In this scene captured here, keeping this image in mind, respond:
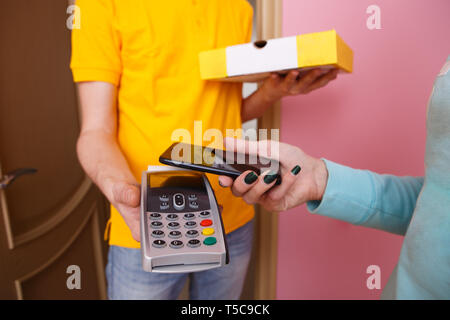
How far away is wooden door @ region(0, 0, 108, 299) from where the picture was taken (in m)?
0.60

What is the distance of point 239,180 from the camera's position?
324mm

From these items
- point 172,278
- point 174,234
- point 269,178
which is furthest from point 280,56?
point 172,278

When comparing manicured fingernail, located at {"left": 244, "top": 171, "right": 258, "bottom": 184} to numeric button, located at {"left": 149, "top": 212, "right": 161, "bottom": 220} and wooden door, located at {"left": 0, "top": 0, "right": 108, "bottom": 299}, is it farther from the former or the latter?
wooden door, located at {"left": 0, "top": 0, "right": 108, "bottom": 299}

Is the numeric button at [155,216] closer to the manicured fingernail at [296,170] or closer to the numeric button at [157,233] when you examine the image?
the numeric button at [157,233]

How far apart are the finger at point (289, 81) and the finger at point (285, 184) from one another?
15cm

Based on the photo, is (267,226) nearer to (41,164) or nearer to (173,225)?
(173,225)

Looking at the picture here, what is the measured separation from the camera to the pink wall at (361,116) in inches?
21.6

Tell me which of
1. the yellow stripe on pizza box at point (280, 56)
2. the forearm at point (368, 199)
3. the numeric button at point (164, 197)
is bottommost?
the forearm at point (368, 199)

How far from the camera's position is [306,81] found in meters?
0.45

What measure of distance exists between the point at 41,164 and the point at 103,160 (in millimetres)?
398

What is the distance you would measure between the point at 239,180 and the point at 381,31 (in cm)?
47

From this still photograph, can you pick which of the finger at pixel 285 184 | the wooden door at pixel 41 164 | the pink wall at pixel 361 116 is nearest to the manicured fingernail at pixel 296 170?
the finger at pixel 285 184
